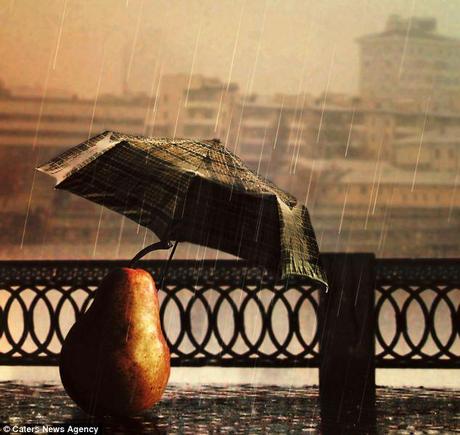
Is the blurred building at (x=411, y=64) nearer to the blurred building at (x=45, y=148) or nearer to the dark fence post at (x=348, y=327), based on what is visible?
the blurred building at (x=45, y=148)

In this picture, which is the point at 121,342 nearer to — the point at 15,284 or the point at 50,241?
the point at 15,284

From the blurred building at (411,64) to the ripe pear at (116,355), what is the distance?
426 centimetres

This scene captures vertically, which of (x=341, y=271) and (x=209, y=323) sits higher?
(x=341, y=271)

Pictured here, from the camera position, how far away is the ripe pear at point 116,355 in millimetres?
1463

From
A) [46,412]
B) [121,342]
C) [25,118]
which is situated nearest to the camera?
[121,342]

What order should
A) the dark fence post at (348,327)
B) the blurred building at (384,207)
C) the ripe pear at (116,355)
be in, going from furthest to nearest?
the blurred building at (384,207) → the dark fence post at (348,327) → the ripe pear at (116,355)

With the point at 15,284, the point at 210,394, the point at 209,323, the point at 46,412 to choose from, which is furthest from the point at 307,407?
the point at 15,284

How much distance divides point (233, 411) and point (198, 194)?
1.44 feet

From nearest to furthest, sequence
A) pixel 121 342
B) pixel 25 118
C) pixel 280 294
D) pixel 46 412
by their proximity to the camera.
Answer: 1. pixel 121 342
2. pixel 46 412
3. pixel 280 294
4. pixel 25 118

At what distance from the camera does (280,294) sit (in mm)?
2033

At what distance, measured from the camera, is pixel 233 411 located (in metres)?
1.67

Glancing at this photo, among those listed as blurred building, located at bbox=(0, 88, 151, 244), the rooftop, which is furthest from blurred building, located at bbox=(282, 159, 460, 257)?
blurred building, located at bbox=(0, 88, 151, 244)

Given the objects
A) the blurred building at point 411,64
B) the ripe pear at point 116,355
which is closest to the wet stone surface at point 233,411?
the ripe pear at point 116,355

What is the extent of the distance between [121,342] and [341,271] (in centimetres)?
78
